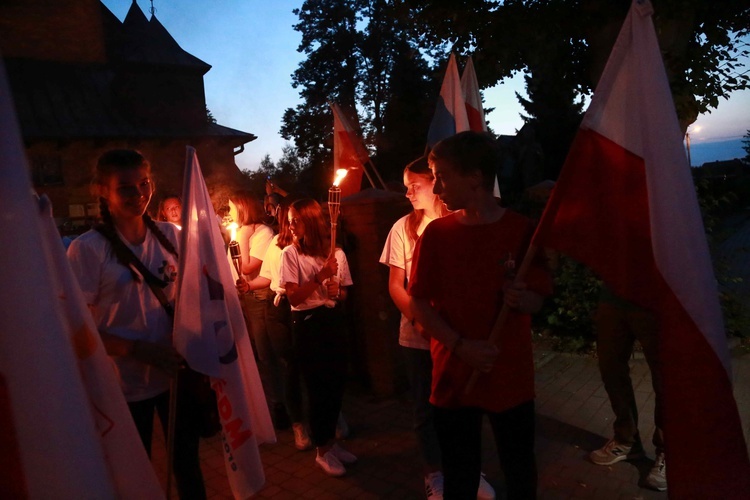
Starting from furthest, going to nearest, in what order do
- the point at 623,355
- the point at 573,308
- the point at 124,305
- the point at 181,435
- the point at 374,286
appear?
the point at 573,308 → the point at 374,286 → the point at 623,355 → the point at 181,435 → the point at 124,305

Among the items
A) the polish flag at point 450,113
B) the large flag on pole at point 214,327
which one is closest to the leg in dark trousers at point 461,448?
the large flag on pole at point 214,327

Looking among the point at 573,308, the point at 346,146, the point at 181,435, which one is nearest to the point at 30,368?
the point at 181,435

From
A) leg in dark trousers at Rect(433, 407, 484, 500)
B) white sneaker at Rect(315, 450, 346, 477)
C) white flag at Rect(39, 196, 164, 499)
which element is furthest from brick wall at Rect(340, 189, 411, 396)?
white flag at Rect(39, 196, 164, 499)

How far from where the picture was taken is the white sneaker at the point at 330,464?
3748mm

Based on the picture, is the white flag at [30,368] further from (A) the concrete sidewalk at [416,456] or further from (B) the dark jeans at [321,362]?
(A) the concrete sidewalk at [416,456]

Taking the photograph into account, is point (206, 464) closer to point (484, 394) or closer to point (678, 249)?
point (484, 394)

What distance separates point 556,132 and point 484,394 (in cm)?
2657

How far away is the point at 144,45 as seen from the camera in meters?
31.8

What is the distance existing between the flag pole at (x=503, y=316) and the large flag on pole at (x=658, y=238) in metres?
0.06

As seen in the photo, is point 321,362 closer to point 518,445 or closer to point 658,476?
point 518,445

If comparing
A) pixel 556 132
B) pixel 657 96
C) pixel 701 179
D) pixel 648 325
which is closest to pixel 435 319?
pixel 657 96

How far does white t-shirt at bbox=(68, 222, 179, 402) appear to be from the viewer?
7.43 ft

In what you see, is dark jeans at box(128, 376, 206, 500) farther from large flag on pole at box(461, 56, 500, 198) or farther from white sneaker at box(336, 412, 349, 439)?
large flag on pole at box(461, 56, 500, 198)

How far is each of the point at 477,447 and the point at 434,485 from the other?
1.10 m
